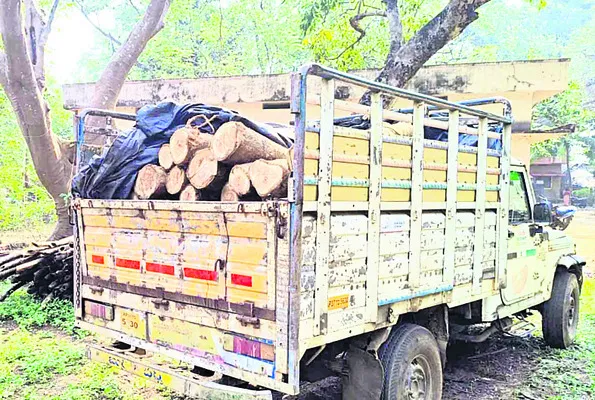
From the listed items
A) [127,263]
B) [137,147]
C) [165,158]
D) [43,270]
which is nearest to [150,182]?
[165,158]

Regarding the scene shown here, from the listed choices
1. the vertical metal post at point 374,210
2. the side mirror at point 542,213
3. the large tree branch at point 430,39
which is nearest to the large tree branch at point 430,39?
the large tree branch at point 430,39

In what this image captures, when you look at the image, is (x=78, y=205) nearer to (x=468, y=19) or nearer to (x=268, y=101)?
(x=468, y=19)

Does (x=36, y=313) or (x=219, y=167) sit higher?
(x=219, y=167)

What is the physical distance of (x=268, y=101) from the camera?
463 inches

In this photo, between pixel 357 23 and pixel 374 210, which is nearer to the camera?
pixel 374 210

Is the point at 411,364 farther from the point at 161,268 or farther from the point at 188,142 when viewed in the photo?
the point at 188,142

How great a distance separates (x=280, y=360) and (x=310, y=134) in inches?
47.5

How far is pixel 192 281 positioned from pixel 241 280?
44 centimetres

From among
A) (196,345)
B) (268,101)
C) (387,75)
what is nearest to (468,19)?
(387,75)

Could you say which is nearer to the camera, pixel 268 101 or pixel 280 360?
pixel 280 360

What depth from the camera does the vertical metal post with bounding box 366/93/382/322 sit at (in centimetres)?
326

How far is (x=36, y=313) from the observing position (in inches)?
268

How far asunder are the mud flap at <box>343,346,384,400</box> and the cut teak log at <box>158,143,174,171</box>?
66.9 inches

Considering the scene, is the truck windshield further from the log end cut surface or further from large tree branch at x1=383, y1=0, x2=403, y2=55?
large tree branch at x1=383, y1=0, x2=403, y2=55
